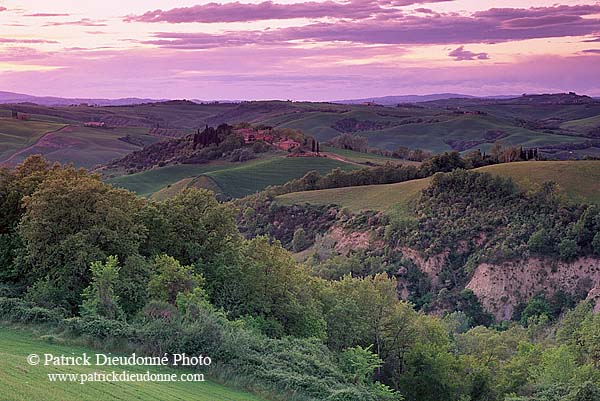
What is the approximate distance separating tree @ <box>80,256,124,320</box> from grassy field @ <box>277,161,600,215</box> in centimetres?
6304

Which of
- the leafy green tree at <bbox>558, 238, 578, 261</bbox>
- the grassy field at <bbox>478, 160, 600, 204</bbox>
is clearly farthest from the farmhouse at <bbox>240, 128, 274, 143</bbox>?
the leafy green tree at <bbox>558, 238, 578, 261</bbox>

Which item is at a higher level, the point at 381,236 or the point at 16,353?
the point at 16,353

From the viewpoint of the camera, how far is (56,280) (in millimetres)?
36188

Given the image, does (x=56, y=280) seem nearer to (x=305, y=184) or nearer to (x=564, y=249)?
(x=564, y=249)

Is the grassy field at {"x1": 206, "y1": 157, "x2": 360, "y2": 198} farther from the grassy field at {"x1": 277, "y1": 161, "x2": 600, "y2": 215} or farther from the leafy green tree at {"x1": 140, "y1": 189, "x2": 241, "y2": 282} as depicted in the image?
the leafy green tree at {"x1": 140, "y1": 189, "x2": 241, "y2": 282}

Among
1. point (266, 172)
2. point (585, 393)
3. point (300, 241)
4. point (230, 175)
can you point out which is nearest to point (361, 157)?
point (266, 172)

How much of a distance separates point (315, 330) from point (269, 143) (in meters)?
143

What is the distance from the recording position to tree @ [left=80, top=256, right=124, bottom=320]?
32062 mm

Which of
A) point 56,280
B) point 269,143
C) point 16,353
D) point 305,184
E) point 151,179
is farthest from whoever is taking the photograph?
point 269,143

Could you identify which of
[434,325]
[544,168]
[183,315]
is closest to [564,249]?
[544,168]

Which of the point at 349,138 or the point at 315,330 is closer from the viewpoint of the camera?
the point at 315,330

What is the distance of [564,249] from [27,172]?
56910 mm

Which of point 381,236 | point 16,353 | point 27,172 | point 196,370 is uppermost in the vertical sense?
point 27,172

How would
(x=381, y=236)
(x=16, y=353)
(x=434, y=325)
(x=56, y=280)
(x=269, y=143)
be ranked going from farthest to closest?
(x=269, y=143)
(x=381, y=236)
(x=434, y=325)
(x=56, y=280)
(x=16, y=353)
